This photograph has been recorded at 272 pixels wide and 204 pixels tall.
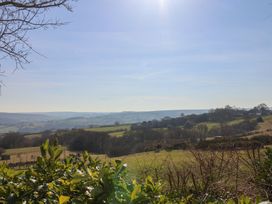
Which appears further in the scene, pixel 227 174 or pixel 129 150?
pixel 129 150

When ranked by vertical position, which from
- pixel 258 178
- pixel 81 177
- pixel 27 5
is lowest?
pixel 258 178

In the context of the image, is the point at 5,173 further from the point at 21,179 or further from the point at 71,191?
the point at 71,191

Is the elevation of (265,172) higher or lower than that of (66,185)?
lower

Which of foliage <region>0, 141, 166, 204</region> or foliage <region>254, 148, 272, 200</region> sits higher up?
foliage <region>0, 141, 166, 204</region>

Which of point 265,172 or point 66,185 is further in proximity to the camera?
point 265,172

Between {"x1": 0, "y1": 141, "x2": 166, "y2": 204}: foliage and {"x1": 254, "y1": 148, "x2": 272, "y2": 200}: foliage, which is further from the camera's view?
{"x1": 254, "y1": 148, "x2": 272, "y2": 200}: foliage

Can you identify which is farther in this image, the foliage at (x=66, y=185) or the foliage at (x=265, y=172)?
the foliage at (x=265, y=172)

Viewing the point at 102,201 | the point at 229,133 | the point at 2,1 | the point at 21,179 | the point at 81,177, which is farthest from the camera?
the point at 229,133

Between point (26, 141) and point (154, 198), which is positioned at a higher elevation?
point (154, 198)

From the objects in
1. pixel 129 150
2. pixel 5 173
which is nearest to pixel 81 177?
pixel 5 173

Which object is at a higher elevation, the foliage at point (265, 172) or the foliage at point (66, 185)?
the foliage at point (66, 185)

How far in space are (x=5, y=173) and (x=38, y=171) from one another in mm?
214

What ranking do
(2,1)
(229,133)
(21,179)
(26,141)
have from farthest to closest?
(26,141) → (229,133) → (2,1) → (21,179)

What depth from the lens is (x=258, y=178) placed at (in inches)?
214
